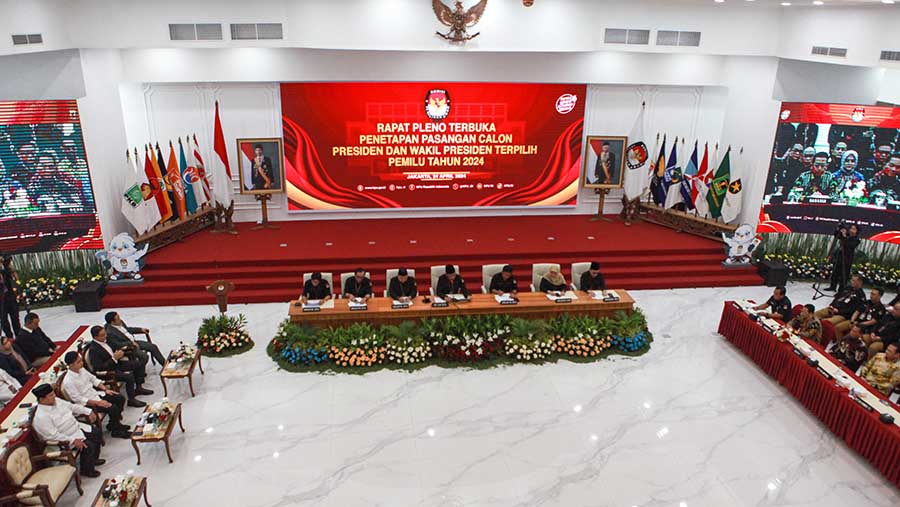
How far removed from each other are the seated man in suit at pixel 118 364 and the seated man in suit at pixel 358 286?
278cm

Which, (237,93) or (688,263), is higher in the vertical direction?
(237,93)

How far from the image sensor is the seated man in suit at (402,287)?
344 inches

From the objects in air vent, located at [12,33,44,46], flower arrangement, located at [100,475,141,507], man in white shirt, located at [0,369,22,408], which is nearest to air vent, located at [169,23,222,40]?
air vent, located at [12,33,44,46]

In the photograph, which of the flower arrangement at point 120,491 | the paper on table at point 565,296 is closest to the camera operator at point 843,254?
the paper on table at point 565,296

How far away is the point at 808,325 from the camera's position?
8.04m

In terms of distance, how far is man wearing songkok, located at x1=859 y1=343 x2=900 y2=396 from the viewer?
6.84 meters

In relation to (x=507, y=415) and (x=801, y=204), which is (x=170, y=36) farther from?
(x=801, y=204)

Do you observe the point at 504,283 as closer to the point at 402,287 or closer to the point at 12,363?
the point at 402,287

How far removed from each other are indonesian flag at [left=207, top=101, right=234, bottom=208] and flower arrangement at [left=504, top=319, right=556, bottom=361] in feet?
22.7

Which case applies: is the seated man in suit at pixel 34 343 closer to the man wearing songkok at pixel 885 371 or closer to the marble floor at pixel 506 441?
the marble floor at pixel 506 441

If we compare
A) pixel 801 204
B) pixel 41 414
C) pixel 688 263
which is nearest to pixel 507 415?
pixel 41 414

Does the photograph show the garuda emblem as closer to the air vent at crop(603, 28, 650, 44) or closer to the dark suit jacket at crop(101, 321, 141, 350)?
the air vent at crop(603, 28, 650, 44)

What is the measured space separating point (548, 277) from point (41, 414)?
6412 millimetres

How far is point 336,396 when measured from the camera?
24.4 ft
